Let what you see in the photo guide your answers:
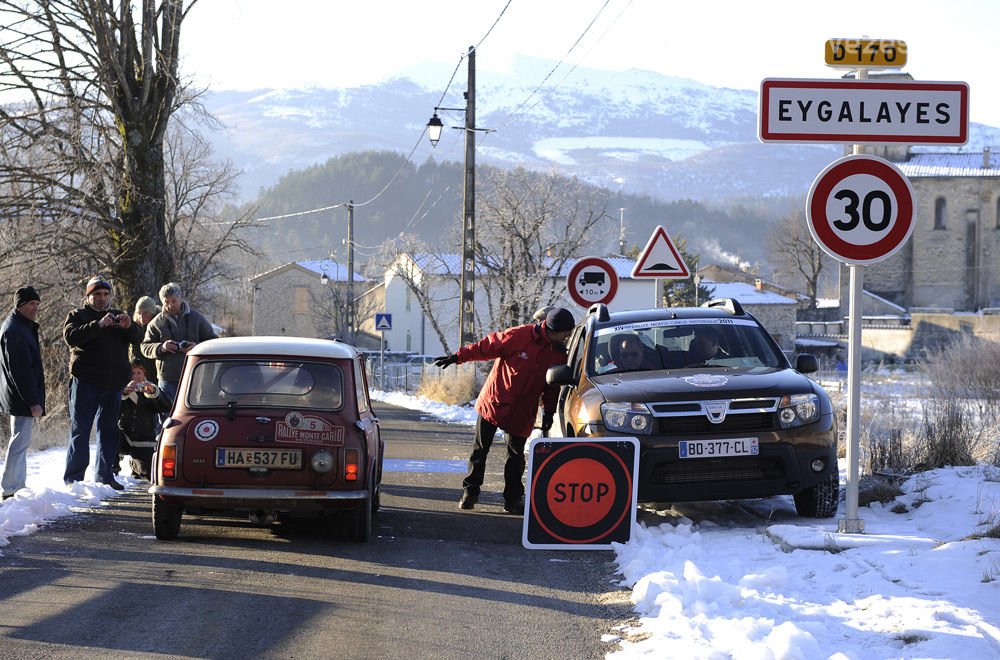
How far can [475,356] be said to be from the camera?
10.6 metres

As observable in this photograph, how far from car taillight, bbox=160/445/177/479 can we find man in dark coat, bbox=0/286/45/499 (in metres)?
2.31

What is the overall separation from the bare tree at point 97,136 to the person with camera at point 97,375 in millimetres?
9290

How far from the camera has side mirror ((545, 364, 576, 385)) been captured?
33.0 ft

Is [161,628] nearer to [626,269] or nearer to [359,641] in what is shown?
[359,641]

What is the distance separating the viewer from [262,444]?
28.4ft

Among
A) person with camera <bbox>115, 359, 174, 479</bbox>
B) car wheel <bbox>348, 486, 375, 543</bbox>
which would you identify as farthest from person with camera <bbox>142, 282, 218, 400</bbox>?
car wheel <bbox>348, 486, 375, 543</bbox>

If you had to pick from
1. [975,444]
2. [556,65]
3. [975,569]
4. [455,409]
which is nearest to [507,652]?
[975,569]

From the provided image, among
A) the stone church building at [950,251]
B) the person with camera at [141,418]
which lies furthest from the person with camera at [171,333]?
the stone church building at [950,251]

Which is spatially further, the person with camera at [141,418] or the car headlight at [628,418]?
the person with camera at [141,418]

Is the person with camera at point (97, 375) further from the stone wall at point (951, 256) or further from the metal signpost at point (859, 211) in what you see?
the stone wall at point (951, 256)

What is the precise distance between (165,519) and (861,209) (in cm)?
542

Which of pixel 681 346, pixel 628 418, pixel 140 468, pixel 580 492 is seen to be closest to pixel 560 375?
pixel 628 418

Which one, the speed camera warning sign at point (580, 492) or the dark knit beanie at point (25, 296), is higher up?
the dark knit beanie at point (25, 296)

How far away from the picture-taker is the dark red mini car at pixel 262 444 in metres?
8.63
